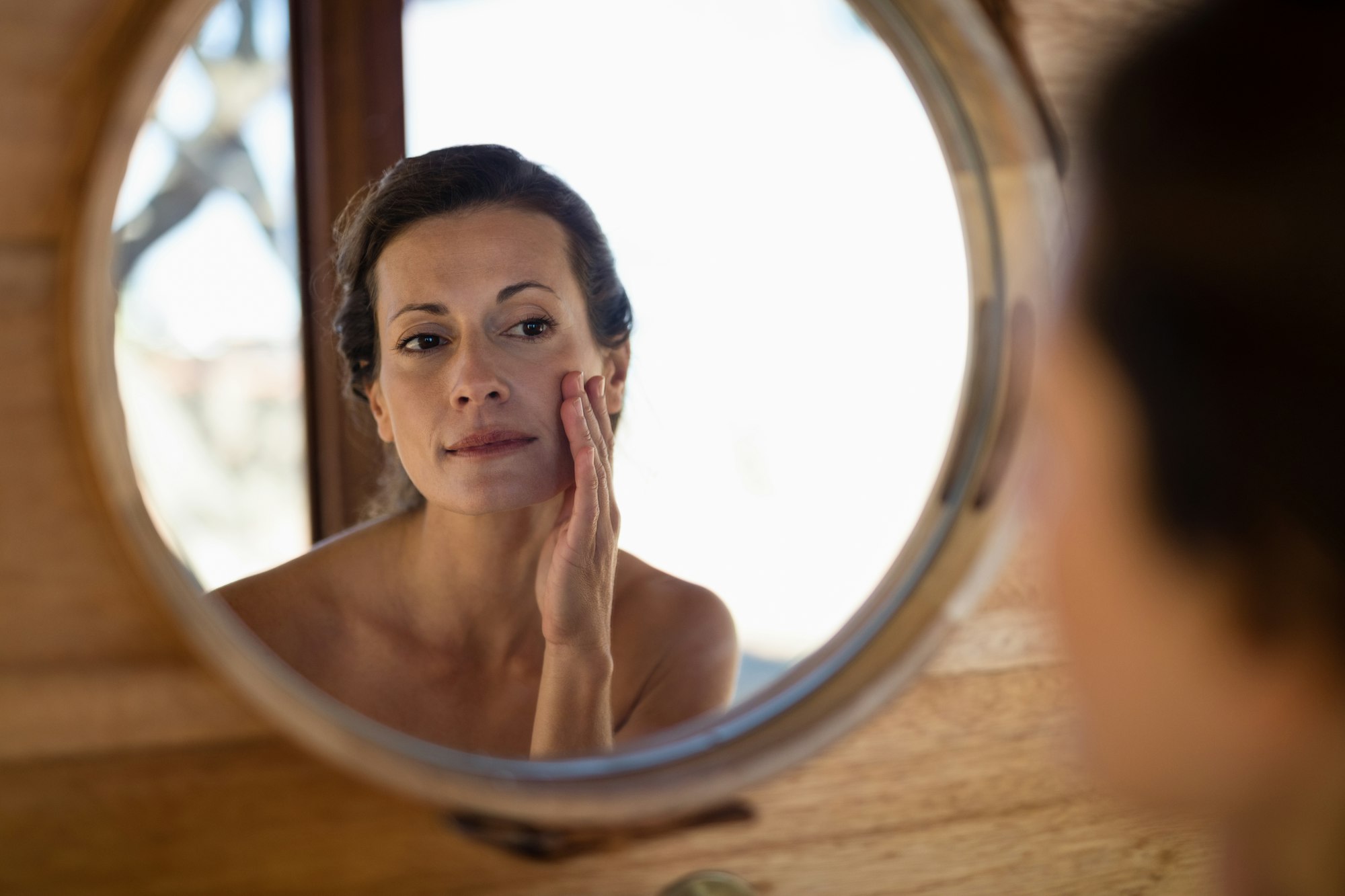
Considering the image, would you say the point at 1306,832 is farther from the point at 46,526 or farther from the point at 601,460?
the point at 601,460

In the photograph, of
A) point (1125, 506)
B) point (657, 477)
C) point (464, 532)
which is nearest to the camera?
point (1125, 506)

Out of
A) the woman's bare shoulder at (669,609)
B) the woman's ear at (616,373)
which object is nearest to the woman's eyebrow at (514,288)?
the woman's ear at (616,373)

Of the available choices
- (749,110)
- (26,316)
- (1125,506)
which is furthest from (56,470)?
(749,110)

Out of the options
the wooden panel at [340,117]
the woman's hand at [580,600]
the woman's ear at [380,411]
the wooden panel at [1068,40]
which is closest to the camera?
the wooden panel at [1068,40]

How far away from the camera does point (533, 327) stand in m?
0.80

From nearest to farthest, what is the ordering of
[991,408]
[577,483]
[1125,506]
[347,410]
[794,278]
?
[1125,506] → [991,408] → [577,483] → [347,410] → [794,278]

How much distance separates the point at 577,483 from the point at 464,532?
18 cm

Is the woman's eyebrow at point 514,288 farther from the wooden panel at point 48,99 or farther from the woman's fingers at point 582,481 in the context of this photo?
the wooden panel at point 48,99

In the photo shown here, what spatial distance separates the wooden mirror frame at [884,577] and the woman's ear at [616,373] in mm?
460

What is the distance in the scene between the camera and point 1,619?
0.35 m

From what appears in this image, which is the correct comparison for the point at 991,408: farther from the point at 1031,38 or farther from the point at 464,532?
the point at 464,532

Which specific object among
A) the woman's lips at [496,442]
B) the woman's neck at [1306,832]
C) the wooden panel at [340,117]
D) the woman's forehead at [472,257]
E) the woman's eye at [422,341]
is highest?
the wooden panel at [340,117]

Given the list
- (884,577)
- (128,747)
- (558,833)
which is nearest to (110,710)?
(128,747)

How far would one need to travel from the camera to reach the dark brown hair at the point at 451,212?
83 cm
